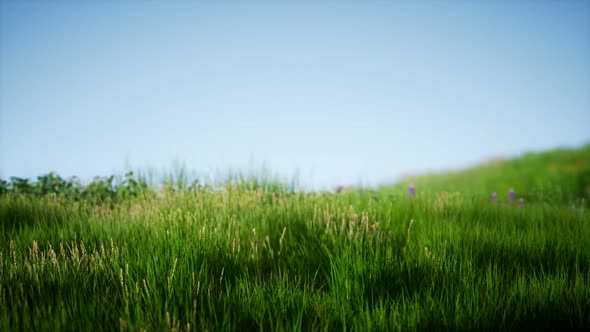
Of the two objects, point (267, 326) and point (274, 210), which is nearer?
point (267, 326)

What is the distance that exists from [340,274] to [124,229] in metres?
2.25

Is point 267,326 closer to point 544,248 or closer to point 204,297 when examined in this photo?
point 204,297

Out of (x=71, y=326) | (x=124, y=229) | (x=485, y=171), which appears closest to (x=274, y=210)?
(x=124, y=229)

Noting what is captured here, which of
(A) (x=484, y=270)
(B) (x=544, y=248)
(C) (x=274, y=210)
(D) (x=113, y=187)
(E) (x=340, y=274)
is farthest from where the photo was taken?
(D) (x=113, y=187)

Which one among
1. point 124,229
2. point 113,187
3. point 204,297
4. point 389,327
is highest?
point 113,187

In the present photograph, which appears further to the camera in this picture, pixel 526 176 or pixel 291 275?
pixel 526 176

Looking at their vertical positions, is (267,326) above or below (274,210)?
below

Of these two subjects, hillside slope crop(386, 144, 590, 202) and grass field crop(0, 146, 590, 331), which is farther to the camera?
hillside slope crop(386, 144, 590, 202)

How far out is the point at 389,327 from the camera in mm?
2617

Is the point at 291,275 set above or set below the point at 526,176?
below

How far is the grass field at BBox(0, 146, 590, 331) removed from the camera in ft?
8.72

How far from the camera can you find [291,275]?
3521mm

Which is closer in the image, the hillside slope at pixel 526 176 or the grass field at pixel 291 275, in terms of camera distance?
the grass field at pixel 291 275

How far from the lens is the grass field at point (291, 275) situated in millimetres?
2658
